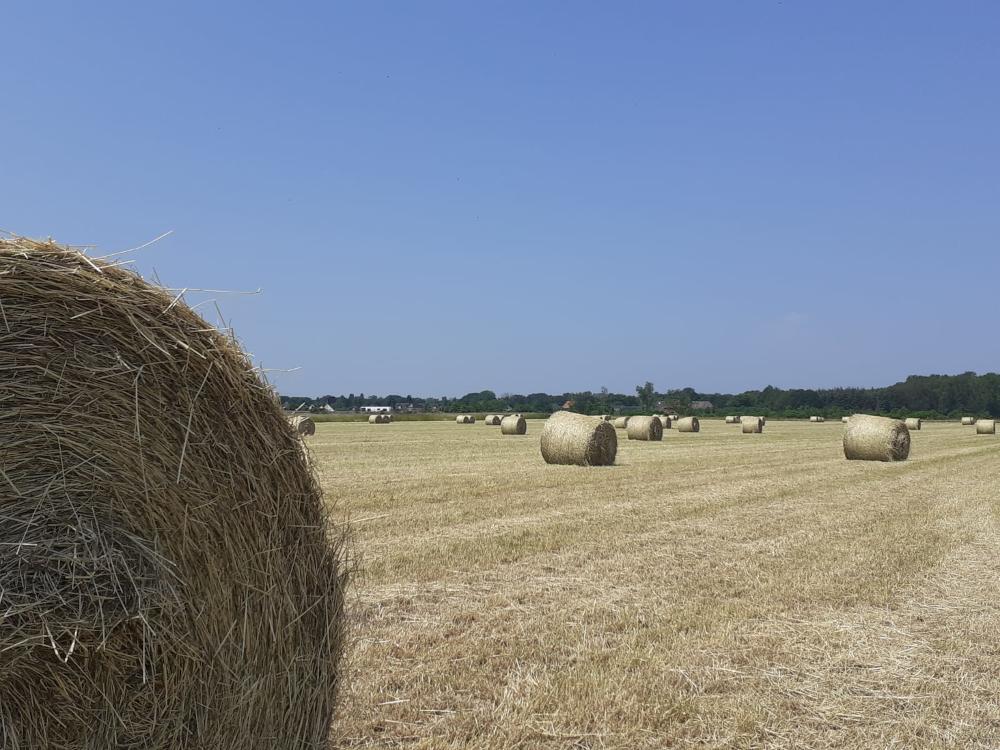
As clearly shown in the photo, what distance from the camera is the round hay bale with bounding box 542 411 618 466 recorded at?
17469mm

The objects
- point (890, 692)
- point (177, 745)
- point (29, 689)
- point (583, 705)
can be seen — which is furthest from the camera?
point (890, 692)

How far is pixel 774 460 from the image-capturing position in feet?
63.3

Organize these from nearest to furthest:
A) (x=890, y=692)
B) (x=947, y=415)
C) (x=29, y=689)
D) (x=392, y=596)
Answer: (x=29, y=689) < (x=890, y=692) < (x=392, y=596) < (x=947, y=415)

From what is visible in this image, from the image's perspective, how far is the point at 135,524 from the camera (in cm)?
294

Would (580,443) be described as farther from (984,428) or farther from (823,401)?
(823,401)

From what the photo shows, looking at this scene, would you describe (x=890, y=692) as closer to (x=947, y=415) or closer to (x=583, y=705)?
(x=583, y=705)

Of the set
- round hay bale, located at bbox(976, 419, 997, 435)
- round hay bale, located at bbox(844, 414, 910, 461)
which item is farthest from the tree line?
round hay bale, located at bbox(844, 414, 910, 461)

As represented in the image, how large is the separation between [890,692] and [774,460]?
1558 centimetres

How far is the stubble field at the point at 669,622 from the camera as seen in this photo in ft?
12.8

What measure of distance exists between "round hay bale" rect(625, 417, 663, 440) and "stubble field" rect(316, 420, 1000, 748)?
19.2m

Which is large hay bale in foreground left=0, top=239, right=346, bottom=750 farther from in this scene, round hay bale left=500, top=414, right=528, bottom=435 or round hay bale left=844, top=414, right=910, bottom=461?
round hay bale left=500, top=414, right=528, bottom=435

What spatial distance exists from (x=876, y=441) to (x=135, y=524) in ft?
64.4

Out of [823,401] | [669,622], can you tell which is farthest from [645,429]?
[823,401]

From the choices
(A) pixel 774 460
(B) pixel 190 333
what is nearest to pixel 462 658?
(B) pixel 190 333
